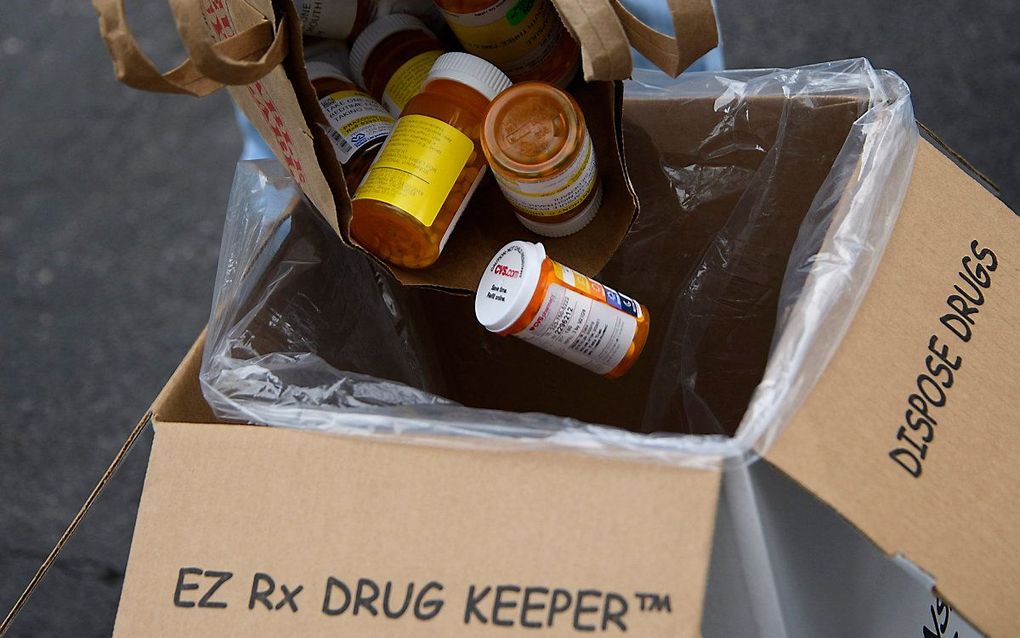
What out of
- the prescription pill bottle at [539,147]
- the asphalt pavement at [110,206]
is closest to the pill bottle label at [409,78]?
the prescription pill bottle at [539,147]

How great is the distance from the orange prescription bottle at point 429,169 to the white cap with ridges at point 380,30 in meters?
0.09

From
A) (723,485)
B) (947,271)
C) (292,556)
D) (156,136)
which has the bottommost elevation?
(156,136)

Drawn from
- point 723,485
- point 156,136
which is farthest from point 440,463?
point 156,136

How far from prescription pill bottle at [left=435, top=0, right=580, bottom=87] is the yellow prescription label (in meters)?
0.09

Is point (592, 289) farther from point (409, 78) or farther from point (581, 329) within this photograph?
point (409, 78)

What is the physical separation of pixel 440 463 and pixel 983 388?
319 millimetres

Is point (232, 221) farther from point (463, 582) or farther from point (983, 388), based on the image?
point (983, 388)

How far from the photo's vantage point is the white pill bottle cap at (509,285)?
1.93 feet

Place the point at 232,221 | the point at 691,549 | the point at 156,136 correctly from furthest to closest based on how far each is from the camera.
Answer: the point at 156,136 → the point at 232,221 → the point at 691,549

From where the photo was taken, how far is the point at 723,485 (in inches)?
17.9

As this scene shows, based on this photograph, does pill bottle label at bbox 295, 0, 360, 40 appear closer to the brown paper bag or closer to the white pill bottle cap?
the brown paper bag

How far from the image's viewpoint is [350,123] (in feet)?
2.26

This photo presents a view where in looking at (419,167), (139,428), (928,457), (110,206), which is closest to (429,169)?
(419,167)

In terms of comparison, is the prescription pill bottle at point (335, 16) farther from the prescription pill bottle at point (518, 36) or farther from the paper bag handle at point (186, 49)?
the paper bag handle at point (186, 49)
